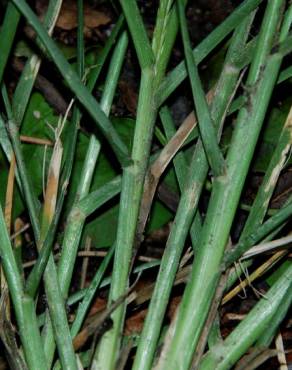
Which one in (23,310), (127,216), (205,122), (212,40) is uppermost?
(212,40)

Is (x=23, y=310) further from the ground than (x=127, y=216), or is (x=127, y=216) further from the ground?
(x=127, y=216)

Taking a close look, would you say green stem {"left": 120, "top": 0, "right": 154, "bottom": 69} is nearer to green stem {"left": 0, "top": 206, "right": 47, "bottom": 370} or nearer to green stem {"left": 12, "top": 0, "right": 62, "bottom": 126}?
green stem {"left": 12, "top": 0, "right": 62, "bottom": 126}

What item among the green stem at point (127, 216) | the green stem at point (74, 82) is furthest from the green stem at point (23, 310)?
the green stem at point (74, 82)

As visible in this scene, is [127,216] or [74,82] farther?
[127,216]

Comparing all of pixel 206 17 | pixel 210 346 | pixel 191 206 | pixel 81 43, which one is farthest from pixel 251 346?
pixel 206 17

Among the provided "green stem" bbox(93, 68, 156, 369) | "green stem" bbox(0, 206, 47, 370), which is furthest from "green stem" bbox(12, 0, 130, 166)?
"green stem" bbox(0, 206, 47, 370)

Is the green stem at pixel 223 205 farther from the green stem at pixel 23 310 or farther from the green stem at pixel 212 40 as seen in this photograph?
the green stem at pixel 23 310

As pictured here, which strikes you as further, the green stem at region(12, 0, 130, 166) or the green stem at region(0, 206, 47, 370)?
the green stem at region(0, 206, 47, 370)

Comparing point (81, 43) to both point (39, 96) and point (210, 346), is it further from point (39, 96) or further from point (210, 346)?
point (210, 346)

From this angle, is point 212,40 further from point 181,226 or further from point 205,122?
point 181,226

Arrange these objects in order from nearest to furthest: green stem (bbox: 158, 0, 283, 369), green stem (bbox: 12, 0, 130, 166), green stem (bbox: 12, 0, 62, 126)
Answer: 1. green stem (bbox: 12, 0, 130, 166)
2. green stem (bbox: 158, 0, 283, 369)
3. green stem (bbox: 12, 0, 62, 126)

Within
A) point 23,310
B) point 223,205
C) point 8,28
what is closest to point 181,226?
point 223,205
